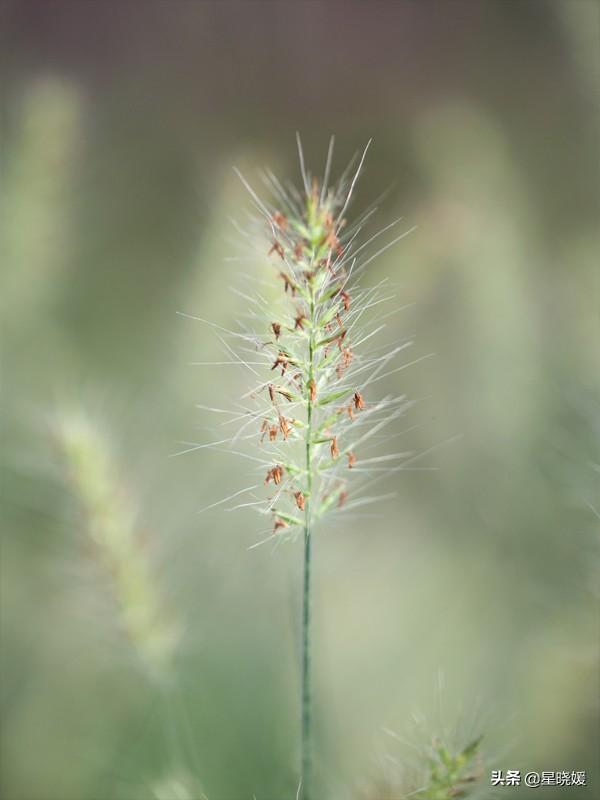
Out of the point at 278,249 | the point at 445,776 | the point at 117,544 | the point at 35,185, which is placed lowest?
the point at 445,776

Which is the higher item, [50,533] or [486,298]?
[486,298]

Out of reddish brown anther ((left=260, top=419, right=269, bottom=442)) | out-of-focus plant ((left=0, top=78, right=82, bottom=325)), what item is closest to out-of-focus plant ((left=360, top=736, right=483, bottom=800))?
reddish brown anther ((left=260, top=419, right=269, bottom=442))

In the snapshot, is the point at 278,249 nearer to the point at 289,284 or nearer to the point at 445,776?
the point at 289,284

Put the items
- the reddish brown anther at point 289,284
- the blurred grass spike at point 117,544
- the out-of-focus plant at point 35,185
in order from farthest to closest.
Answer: the out-of-focus plant at point 35,185 → the blurred grass spike at point 117,544 → the reddish brown anther at point 289,284

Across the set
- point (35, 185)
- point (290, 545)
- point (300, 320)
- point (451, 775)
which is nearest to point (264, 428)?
point (300, 320)

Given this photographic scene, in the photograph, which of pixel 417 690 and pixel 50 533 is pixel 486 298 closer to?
pixel 417 690

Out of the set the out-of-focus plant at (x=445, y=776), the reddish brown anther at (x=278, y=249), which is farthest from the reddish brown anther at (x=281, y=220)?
the out-of-focus plant at (x=445, y=776)

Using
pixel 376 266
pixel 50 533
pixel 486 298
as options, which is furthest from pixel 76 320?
pixel 486 298

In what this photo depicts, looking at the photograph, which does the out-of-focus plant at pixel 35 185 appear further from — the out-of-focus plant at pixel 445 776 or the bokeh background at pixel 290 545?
the out-of-focus plant at pixel 445 776
